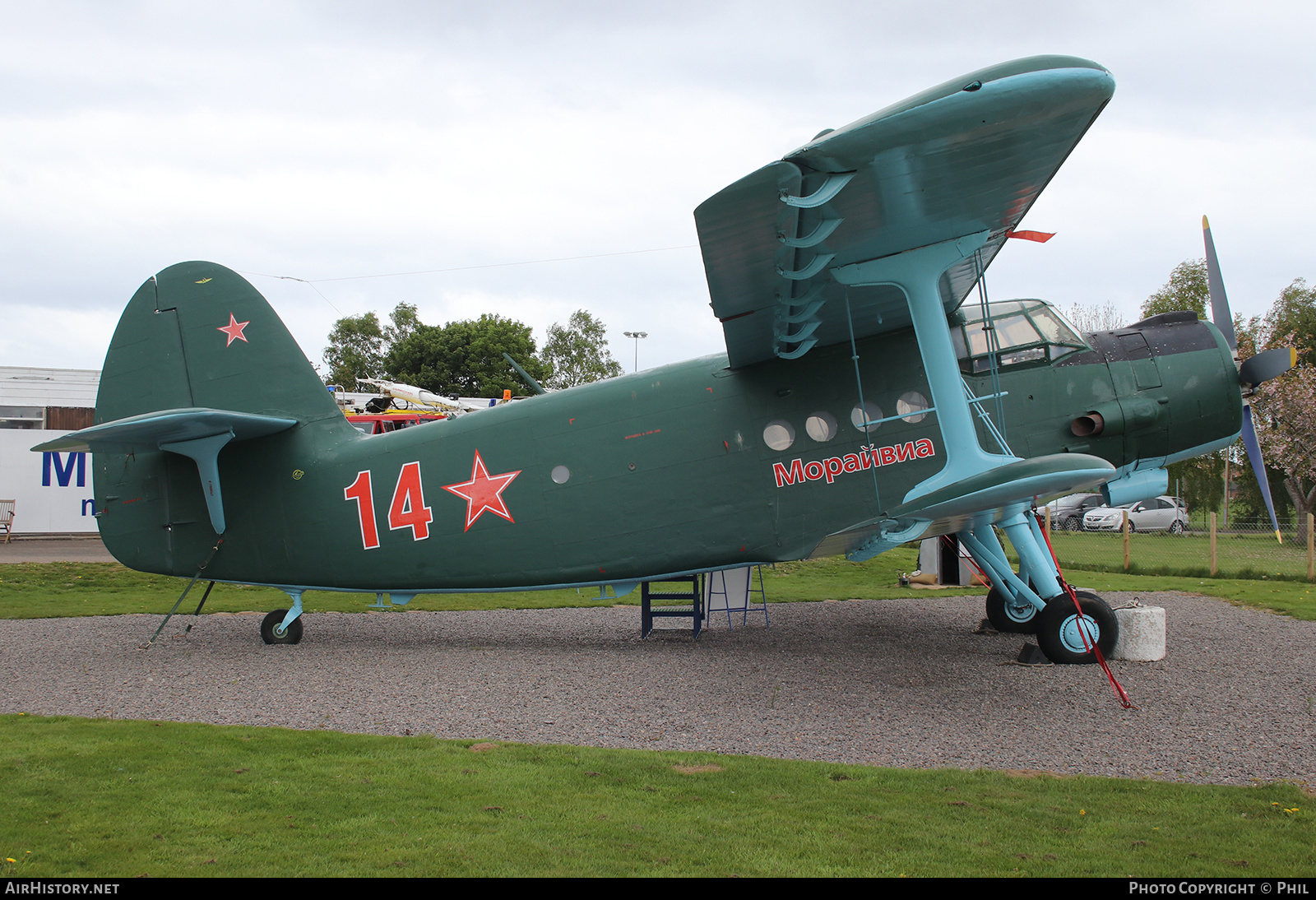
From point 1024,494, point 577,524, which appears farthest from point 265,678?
point 1024,494

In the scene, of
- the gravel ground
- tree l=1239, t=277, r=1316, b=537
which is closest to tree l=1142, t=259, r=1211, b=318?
tree l=1239, t=277, r=1316, b=537

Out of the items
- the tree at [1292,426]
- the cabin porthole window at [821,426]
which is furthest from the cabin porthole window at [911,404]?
the tree at [1292,426]

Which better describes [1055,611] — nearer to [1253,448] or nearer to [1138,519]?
[1253,448]

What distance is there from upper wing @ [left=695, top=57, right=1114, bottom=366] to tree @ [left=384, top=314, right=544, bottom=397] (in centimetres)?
4377

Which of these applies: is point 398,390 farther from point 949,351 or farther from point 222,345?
point 949,351

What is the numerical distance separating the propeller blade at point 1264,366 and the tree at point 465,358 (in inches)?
1730

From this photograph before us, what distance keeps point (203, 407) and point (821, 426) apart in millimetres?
7080

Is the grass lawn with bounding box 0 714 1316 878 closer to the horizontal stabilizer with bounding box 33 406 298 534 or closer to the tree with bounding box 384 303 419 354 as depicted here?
the horizontal stabilizer with bounding box 33 406 298 534

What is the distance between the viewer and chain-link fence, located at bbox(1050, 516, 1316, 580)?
1691cm

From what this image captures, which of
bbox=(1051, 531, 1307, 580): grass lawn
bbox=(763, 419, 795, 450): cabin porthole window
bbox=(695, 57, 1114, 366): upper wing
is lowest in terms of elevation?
bbox=(1051, 531, 1307, 580): grass lawn

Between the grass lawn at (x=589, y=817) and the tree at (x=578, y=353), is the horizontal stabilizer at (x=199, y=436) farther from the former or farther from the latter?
the tree at (x=578, y=353)

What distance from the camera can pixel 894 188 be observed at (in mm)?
5684

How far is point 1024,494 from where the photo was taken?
228 inches

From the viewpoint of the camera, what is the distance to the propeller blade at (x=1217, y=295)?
28.1 ft
